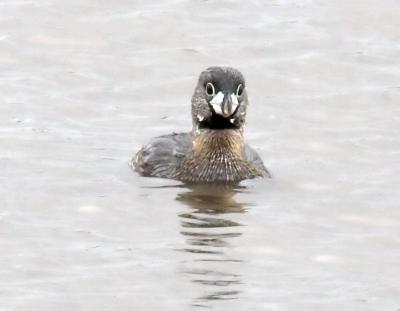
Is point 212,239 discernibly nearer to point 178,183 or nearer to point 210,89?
point 178,183

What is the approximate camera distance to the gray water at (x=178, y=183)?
44.2 ft

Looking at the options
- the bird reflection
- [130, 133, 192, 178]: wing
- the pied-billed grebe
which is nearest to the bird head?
the pied-billed grebe

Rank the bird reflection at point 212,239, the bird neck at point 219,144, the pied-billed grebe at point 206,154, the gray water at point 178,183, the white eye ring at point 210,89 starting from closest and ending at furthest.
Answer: the bird reflection at point 212,239, the gray water at point 178,183, the white eye ring at point 210,89, the pied-billed grebe at point 206,154, the bird neck at point 219,144

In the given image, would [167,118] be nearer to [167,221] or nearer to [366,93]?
[366,93]

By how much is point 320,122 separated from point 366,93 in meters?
1.07

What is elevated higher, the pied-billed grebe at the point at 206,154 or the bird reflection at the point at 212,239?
the pied-billed grebe at the point at 206,154

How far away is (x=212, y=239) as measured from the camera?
14.8 meters

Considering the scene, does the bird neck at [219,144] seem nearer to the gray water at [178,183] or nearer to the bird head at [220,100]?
the bird head at [220,100]

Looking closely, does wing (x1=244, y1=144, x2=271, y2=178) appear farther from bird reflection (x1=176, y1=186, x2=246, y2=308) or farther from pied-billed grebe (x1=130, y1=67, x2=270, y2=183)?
bird reflection (x1=176, y1=186, x2=246, y2=308)

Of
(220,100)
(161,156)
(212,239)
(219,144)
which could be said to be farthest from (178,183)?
(212,239)

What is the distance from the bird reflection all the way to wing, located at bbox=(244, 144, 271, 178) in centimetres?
39

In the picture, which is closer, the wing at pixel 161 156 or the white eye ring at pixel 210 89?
the white eye ring at pixel 210 89

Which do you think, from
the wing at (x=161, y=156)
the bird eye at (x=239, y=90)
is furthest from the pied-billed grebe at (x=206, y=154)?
the bird eye at (x=239, y=90)

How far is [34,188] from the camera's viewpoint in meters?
16.1
